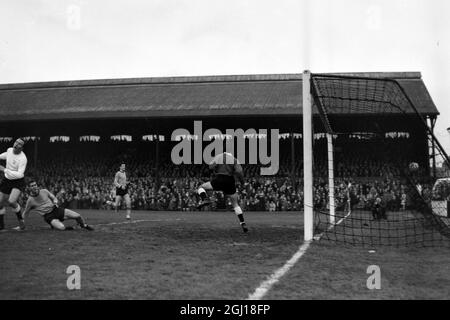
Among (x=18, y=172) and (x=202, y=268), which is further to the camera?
(x=18, y=172)

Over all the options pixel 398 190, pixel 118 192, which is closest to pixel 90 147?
pixel 118 192

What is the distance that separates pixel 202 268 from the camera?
5.83m

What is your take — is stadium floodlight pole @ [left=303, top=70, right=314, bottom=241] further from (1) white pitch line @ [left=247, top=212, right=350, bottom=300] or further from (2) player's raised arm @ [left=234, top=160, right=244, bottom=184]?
(2) player's raised arm @ [left=234, top=160, right=244, bottom=184]

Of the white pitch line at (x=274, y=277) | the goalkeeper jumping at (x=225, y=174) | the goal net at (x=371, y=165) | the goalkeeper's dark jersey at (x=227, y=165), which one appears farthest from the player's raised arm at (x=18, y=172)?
the goal net at (x=371, y=165)

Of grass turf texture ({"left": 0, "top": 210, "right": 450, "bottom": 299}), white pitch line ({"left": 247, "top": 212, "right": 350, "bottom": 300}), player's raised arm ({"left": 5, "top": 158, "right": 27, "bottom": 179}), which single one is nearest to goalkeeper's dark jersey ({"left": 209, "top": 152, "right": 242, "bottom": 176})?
grass turf texture ({"left": 0, "top": 210, "right": 450, "bottom": 299})

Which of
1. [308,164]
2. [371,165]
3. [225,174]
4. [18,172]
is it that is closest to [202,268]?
[308,164]

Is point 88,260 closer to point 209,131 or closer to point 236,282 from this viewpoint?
point 236,282

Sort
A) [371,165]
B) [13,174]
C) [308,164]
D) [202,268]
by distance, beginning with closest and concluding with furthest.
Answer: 1. [202,268]
2. [308,164]
3. [13,174]
4. [371,165]

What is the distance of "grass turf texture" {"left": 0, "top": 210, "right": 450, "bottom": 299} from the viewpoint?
4594 mm

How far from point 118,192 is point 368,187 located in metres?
13.3

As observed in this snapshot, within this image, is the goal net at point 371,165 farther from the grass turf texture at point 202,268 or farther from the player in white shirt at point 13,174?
the player in white shirt at point 13,174

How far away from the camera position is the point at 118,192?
51.5 feet

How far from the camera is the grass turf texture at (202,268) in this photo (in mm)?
4594

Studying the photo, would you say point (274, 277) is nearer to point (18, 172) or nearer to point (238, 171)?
point (238, 171)
